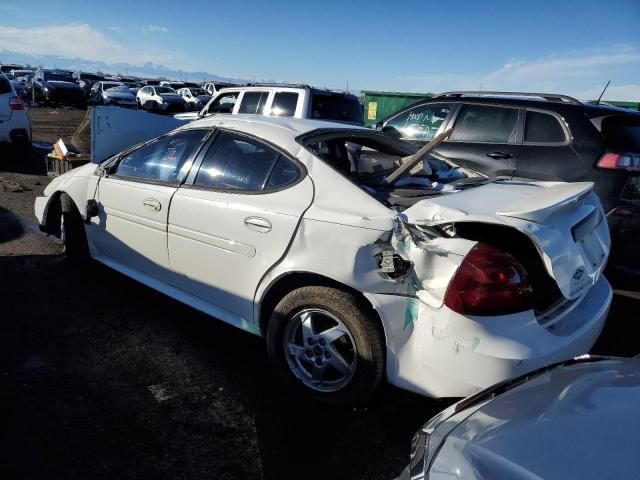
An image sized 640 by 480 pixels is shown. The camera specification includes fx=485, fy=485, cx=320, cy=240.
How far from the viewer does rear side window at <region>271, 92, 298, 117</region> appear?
8508 mm

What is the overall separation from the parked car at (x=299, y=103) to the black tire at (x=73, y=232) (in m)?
4.67

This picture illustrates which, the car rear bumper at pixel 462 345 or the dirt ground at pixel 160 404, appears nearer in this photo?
the car rear bumper at pixel 462 345

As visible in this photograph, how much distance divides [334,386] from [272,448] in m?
0.46

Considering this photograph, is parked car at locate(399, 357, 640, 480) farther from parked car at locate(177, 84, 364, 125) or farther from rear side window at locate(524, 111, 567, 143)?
parked car at locate(177, 84, 364, 125)

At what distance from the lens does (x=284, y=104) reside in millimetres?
8641

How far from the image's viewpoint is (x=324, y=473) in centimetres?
220

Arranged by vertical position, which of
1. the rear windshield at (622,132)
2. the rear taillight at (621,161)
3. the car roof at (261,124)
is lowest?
the rear taillight at (621,161)

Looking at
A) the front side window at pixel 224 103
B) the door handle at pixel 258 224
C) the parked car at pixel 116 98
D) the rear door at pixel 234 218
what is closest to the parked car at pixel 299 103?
the front side window at pixel 224 103

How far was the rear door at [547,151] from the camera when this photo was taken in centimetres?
477

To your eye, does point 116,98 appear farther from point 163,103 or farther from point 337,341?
point 337,341

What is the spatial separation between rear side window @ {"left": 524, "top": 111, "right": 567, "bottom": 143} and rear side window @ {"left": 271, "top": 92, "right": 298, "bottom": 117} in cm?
432

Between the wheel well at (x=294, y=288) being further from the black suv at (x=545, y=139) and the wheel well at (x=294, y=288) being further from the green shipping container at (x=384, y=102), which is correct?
the green shipping container at (x=384, y=102)

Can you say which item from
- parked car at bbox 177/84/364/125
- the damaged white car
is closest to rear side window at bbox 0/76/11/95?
parked car at bbox 177/84/364/125

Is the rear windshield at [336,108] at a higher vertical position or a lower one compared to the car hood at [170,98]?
higher
